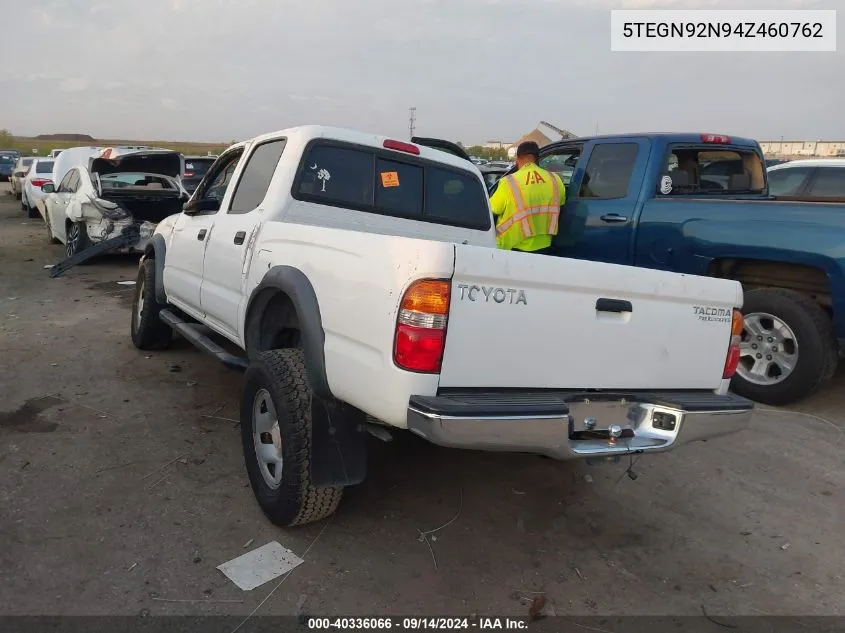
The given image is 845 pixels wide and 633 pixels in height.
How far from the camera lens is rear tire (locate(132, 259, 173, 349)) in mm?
5469

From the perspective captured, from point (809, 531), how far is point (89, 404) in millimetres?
4388

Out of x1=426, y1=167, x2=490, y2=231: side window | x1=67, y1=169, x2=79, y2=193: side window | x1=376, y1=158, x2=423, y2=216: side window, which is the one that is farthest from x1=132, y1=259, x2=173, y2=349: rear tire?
x1=67, y1=169, x2=79, y2=193: side window

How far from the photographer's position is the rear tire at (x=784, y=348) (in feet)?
15.4

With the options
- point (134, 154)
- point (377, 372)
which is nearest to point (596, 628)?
point (377, 372)

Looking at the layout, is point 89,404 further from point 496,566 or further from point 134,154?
point 134,154

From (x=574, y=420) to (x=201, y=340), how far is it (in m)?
2.71

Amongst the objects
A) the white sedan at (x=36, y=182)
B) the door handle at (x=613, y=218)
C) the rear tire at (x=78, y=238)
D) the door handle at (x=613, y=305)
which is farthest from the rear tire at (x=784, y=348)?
the white sedan at (x=36, y=182)

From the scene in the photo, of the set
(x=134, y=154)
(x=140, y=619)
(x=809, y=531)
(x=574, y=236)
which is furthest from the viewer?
(x=134, y=154)

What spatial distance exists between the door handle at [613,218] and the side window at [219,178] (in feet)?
10.3

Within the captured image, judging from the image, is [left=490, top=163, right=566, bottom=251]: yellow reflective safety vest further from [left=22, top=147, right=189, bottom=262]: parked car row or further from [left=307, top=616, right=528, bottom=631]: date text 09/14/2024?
[left=22, top=147, right=189, bottom=262]: parked car row

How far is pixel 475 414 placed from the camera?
2268 mm

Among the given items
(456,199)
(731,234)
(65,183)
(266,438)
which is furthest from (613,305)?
(65,183)

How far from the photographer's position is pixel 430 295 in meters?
2.27

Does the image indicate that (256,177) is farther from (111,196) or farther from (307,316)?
(111,196)
